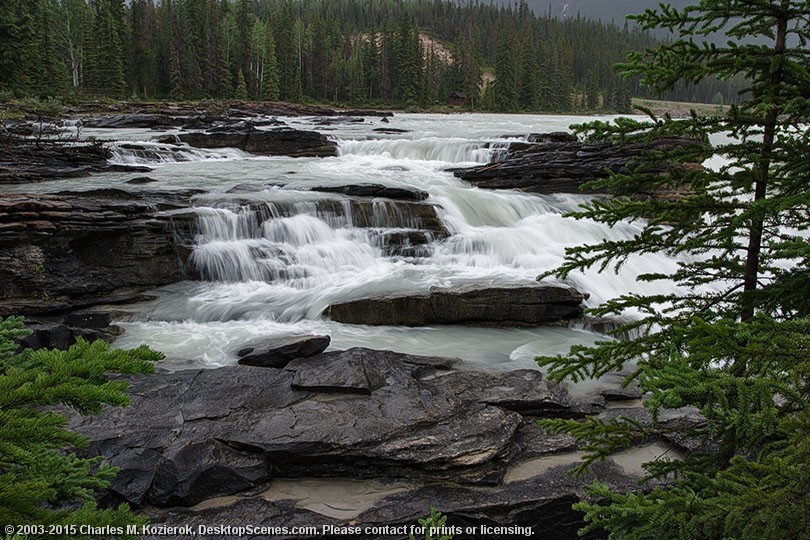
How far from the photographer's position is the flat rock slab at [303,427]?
5.57 m

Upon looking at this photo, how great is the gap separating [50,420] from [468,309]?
29.9 ft

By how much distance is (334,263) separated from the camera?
45.8 feet

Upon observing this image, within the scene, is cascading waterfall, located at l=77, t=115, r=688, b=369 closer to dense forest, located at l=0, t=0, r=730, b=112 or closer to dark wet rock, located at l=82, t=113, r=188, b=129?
dark wet rock, located at l=82, t=113, r=188, b=129

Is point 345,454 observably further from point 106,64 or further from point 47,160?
point 106,64

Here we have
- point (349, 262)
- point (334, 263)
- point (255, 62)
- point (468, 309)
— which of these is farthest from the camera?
point (255, 62)

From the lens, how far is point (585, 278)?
13.1 m

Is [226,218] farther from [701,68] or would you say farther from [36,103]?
[36,103]

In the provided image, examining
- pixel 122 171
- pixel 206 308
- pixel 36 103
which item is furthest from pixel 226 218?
pixel 36 103

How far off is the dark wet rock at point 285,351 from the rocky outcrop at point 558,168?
14224mm

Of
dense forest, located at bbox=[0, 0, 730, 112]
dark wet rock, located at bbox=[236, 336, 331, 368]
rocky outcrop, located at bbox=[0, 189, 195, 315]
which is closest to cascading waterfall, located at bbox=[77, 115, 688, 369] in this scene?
rocky outcrop, located at bbox=[0, 189, 195, 315]

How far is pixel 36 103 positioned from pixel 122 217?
127 ft

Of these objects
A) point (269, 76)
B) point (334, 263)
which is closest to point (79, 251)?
point (334, 263)

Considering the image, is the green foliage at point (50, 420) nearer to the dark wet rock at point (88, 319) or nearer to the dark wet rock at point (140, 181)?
the dark wet rock at point (88, 319)

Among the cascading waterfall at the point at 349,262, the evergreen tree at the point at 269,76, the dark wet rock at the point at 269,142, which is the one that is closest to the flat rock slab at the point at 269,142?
the dark wet rock at the point at 269,142
